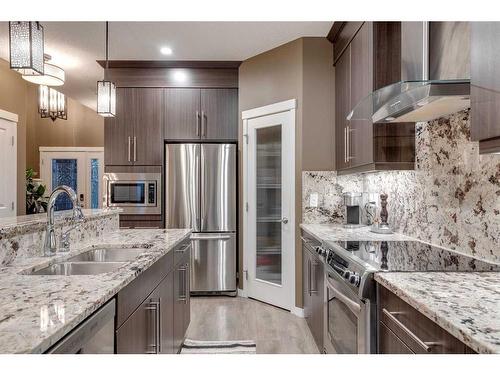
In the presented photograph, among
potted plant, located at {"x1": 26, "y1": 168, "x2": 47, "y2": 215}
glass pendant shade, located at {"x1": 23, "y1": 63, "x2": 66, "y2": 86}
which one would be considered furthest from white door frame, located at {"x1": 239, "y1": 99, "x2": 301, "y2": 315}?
potted plant, located at {"x1": 26, "y1": 168, "x2": 47, "y2": 215}

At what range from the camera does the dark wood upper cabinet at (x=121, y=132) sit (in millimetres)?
4543

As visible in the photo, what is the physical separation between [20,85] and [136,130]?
229 centimetres

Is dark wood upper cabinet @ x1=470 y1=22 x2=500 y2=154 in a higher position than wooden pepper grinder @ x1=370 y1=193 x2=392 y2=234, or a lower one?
higher

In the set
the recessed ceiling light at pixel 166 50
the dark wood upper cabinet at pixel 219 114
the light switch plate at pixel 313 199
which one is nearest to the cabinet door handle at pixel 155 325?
the light switch plate at pixel 313 199

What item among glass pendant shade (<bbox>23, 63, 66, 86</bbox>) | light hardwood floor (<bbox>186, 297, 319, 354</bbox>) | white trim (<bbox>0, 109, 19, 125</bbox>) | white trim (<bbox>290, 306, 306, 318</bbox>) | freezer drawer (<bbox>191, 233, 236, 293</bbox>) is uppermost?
glass pendant shade (<bbox>23, 63, 66, 86</bbox>)

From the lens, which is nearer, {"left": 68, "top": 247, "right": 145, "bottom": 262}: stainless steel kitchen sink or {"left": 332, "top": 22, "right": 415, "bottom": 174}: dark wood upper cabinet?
{"left": 68, "top": 247, "right": 145, "bottom": 262}: stainless steel kitchen sink

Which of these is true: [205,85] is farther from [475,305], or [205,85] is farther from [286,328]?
[475,305]

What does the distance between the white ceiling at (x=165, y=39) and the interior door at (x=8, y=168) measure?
0.98 m

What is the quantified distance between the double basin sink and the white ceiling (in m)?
2.22

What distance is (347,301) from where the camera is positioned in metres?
1.92

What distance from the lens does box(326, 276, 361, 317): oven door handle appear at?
1.77 m

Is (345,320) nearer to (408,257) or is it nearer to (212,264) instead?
(408,257)

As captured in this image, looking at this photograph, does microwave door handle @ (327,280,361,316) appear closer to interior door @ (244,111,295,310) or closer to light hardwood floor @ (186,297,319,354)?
light hardwood floor @ (186,297,319,354)

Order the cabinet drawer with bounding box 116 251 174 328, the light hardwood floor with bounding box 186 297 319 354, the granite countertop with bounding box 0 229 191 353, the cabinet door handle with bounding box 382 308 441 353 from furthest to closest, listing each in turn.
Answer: the light hardwood floor with bounding box 186 297 319 354
the cabinet drawer with bounding box 116 251 174 328
the cabinet door handle with bounding box 382 308 441 353
the granite countertop with bounding box 0 229 191 353
